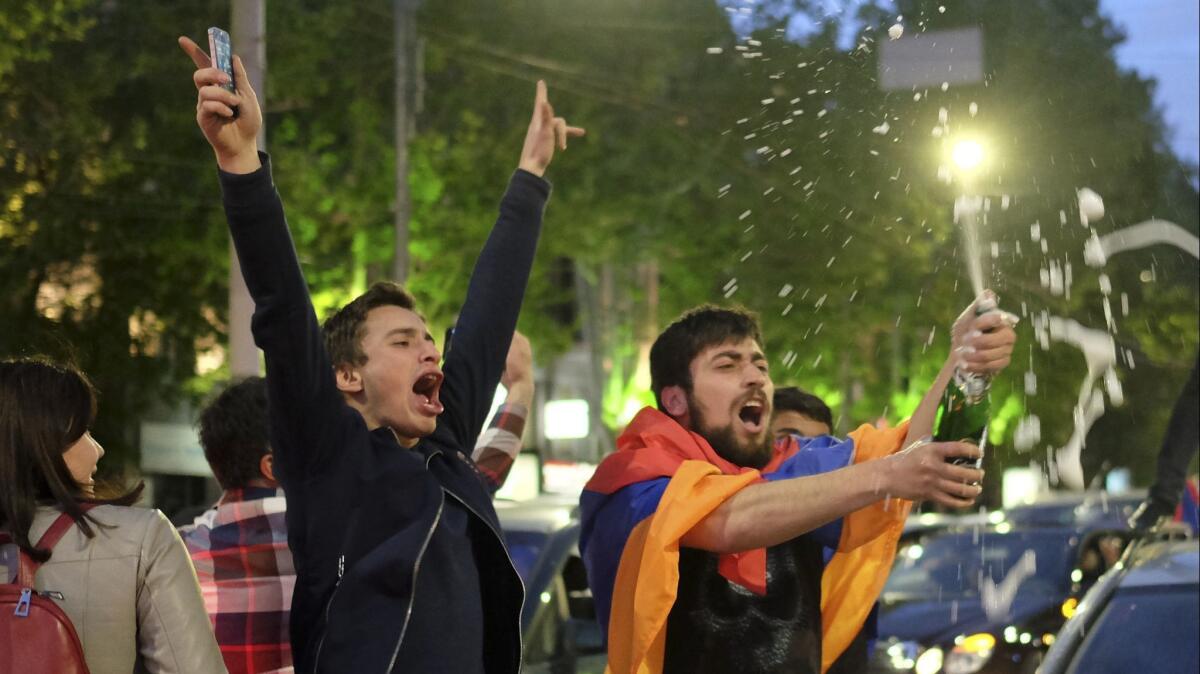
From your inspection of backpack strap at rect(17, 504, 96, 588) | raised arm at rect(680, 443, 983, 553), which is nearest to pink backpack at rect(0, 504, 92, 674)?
backpack strap at rect(17, 504, 96, 588)

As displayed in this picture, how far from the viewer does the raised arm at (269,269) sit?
310 cm

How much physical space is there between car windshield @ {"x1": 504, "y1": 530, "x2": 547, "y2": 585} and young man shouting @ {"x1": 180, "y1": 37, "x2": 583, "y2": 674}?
11.8ft

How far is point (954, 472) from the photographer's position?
10.6ft

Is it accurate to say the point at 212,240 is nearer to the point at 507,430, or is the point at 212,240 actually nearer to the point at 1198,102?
the point at 1198,102

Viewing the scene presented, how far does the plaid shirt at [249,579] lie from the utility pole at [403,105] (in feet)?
53.0

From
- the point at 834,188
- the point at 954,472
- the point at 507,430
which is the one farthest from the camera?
the point at 834,188

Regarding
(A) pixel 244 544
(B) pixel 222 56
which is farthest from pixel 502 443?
(B) pixel 222 56

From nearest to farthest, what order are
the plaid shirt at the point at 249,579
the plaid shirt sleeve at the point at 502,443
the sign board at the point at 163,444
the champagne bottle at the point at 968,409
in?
the champagne bottle at the point at 968,409, the plaid shirt at the point at 249,579, the plaid shirt sleeve at the point at 502,443, the sign board at the point at 163,444

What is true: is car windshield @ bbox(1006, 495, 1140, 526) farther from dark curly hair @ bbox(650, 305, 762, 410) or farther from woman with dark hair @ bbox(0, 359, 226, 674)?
woman with dark hair @ bbox(0, 359, 226, 674)

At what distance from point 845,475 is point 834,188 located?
62.2 ft

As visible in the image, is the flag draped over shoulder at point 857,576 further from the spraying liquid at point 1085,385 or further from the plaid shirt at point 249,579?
the spraying liquid at point 1085,385

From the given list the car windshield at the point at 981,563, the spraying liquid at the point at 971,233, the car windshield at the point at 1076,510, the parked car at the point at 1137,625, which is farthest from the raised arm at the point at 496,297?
the car windshield at the point at 1076,510

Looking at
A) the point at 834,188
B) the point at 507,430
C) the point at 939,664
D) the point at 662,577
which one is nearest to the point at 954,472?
the point at 662,577

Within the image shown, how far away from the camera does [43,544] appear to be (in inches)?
127
